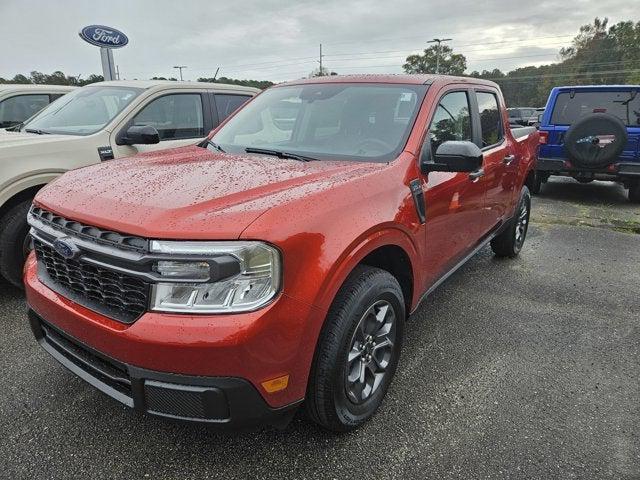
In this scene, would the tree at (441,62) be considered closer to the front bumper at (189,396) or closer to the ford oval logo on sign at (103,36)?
the ford oval logo on sign at (103,36)

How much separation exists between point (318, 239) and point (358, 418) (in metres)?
0.99

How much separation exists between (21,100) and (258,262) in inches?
267

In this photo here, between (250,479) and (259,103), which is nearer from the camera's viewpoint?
(250,479)

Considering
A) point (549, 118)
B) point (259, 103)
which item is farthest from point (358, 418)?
point (549, 118)

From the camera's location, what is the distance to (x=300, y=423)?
246cm

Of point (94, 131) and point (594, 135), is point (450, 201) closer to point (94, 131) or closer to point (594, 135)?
point (94, 131)

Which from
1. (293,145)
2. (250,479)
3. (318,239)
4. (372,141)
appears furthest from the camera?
(293,145)

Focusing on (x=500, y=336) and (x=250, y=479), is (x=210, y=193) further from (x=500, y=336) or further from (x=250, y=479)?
(x=500, y=336)

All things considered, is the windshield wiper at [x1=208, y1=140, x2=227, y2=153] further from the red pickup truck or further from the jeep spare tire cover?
the jeep spare tire cover

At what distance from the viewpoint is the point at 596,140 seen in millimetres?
7406

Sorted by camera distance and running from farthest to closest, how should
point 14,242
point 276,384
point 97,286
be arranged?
point 14,242
point 97,286
point 276,384

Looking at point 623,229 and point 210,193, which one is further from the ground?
point 210,193

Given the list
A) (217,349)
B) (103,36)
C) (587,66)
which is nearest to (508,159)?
(217,349)

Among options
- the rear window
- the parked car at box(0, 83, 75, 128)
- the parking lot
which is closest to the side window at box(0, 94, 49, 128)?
the parked car at box(0, 83, 75, 128)
